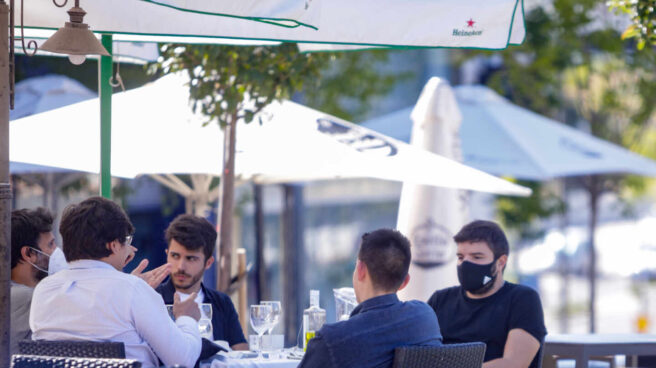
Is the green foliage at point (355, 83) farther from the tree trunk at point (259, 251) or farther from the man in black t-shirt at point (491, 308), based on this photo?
the man in black t-shirt at point (491, 308)

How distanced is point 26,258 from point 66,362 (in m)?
1.45

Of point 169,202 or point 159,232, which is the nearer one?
point 169,202

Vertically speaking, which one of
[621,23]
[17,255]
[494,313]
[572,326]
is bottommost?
[572,326]

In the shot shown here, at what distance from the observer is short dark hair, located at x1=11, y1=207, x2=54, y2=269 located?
466cm

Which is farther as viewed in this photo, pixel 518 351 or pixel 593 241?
pixel 593 241

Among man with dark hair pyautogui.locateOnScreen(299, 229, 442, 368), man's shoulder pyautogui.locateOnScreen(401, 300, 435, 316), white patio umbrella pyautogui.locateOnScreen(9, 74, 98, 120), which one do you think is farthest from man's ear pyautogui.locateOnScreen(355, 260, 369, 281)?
white patio umbrella pyautogui.locateOnScreen(9, 74, 98, 120)

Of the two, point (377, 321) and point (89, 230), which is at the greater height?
point (89, 230)

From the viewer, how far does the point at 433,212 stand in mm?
7570

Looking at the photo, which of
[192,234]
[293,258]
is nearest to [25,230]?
[192,234]

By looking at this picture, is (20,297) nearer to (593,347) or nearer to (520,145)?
(593,347)

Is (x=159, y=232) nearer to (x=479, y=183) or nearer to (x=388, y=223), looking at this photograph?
(x=388, y=223)

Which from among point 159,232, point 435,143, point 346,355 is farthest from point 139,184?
point 346,355

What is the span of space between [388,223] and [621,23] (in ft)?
39.5

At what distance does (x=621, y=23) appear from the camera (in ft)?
46.3
